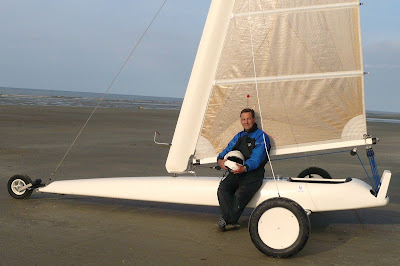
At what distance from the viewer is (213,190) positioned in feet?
16.4

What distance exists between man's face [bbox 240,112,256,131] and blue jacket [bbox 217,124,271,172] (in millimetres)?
74

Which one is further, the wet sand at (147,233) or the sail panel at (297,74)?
the sail panel at (297,74)

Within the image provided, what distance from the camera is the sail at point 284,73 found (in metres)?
5.05

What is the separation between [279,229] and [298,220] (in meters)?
0.17

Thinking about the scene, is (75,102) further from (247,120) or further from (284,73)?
(247,120)

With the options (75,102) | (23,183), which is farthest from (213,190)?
(75,102)

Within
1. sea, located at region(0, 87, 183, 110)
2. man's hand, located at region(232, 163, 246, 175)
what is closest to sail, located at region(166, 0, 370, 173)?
man's hand, located at region(232, 163, 246, 175)

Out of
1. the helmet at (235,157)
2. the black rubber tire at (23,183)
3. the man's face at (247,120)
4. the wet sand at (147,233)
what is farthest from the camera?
the black rubber tire at (23,183)

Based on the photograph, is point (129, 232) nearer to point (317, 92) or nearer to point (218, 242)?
point (218, 242)

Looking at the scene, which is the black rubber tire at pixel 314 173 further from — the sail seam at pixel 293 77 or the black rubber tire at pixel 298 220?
the black rubber tire at pixel 298 220

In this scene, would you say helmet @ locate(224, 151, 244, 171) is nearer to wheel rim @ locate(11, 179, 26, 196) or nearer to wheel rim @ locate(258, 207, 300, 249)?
wheel rim @ locate(258, 207, 300, 249)

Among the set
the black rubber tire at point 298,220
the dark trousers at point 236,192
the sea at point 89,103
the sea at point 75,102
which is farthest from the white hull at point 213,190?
the sea at point 75,102

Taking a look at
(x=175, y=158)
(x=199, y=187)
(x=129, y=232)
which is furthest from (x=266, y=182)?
(x=129, y=232)

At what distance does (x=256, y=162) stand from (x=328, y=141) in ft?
3.01
